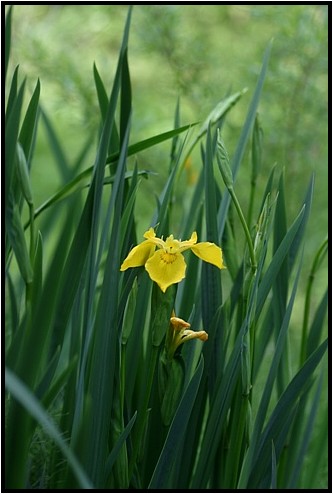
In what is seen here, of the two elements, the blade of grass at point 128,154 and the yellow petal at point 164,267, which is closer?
the yellow petal at point 164,267

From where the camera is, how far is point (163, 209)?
2.81 ft

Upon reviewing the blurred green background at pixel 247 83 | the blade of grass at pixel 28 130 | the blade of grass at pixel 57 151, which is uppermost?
the blurred green background at pixel 247 83

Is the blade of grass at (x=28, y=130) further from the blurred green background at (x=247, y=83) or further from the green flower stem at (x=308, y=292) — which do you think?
the blurred green background at (x=247, y=83)

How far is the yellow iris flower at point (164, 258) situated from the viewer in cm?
71

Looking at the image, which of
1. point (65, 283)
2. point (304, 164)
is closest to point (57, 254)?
point (65, 283)

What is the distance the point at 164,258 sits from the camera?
2.34 feet

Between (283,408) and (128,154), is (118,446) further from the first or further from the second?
(128,154)

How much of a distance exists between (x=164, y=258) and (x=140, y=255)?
3 cm

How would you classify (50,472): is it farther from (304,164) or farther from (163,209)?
(304,164)

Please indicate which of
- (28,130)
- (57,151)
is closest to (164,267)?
(28,130)

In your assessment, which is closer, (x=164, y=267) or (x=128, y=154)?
(x=164, y=267)

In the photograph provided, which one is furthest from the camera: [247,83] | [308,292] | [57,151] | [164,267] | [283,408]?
[247,83]

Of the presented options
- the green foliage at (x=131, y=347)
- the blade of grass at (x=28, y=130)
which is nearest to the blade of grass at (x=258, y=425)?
the green foliage at (x=131, y=347)

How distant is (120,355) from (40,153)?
2889 millimetres
